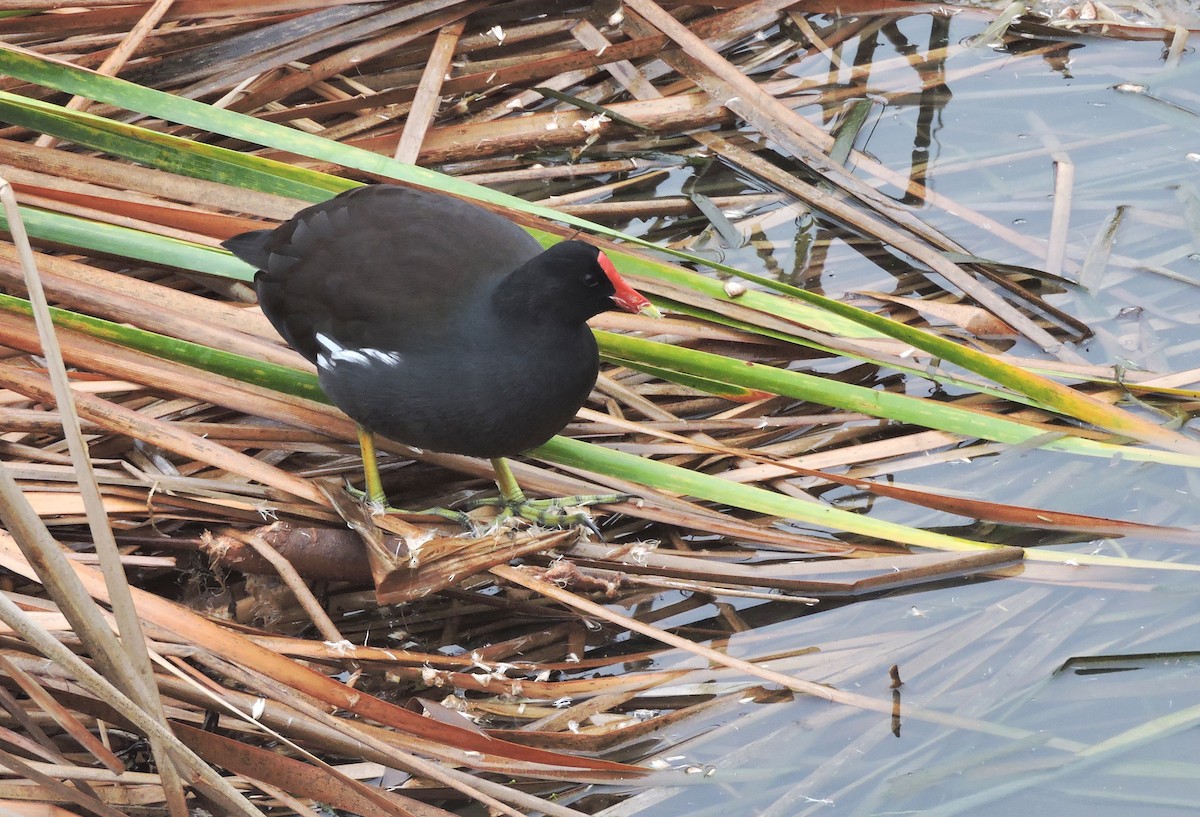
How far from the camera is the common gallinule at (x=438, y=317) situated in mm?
2492

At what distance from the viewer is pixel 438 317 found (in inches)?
101

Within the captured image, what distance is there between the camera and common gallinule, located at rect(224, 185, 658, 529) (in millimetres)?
2492

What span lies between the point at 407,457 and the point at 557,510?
1.43ft

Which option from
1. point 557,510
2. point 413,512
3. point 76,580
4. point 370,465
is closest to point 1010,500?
point 557,510

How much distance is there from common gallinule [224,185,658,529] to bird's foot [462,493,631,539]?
0.28 m

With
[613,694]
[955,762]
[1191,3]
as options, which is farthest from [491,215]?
[1191,3]

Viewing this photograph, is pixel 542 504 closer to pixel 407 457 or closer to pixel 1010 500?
pixel 407 457

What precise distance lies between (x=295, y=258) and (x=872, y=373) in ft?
5.01

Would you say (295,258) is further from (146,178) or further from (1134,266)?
(1134,266)

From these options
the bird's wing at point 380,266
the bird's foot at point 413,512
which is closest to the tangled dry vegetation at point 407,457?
the bird's foot at point 413,512

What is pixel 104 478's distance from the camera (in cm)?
261

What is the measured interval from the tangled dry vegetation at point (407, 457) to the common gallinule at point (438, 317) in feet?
0.71

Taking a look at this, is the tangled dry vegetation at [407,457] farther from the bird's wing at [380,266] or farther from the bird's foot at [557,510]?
the bird's wing at [380,266]

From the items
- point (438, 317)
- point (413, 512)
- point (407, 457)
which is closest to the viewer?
point (438, 317)
